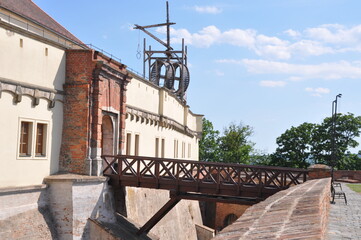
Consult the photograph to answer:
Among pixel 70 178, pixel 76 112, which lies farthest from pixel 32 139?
pixel 76 112

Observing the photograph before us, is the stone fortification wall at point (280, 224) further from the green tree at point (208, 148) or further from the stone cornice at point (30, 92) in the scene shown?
the green tree at point (208, 148)

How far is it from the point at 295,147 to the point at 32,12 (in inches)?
1330

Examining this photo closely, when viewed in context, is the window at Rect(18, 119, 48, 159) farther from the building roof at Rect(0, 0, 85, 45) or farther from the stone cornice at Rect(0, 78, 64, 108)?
the building roof at Rect(0, 0, 85, 45)

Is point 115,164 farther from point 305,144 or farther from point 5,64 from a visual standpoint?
point 305,144

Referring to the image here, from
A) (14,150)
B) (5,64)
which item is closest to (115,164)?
(14,150)

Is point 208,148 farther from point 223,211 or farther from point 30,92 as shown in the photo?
point 30,92

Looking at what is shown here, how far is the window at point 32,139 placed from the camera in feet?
44.1

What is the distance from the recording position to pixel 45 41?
1432cm

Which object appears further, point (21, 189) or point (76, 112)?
point (76, 112)

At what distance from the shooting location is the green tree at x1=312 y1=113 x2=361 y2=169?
4566 cm

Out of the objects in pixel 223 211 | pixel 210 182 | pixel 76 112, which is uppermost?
pixel 76 112

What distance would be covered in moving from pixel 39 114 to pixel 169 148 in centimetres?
1452

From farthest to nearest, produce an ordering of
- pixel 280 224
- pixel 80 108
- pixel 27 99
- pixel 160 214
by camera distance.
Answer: pixel 160 214 < pixel 80 108 < pixel 27 99 < pixel 280 224

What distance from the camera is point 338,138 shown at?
47.2 m
